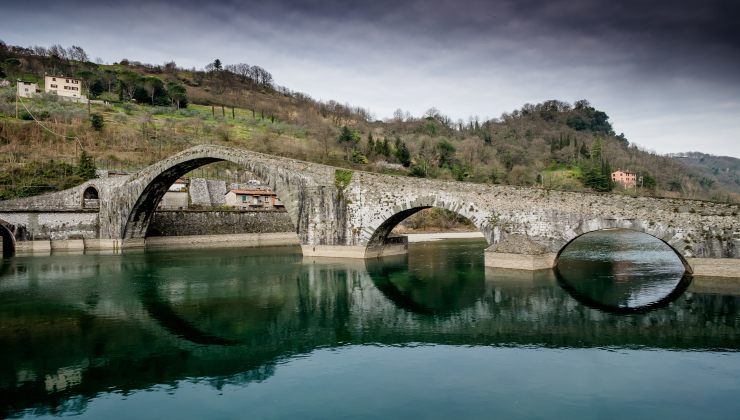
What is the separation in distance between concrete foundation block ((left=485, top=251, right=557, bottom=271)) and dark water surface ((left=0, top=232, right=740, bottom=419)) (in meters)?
0.73

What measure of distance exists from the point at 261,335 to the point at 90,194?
120 feet

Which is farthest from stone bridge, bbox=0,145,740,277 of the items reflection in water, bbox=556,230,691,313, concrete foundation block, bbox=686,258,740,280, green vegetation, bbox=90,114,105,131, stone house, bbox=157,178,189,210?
green vegetation, bbox=90,114,105,131

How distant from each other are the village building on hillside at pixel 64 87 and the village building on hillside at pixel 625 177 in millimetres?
80248

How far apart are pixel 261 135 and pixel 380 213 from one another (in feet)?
168

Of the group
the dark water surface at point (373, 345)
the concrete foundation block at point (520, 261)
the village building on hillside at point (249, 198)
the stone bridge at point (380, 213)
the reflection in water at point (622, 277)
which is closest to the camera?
the dark water surface at point (373, 345)

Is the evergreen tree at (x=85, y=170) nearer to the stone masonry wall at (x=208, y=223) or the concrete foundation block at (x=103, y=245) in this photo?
the stone masonry wall at (x=208, y=223)

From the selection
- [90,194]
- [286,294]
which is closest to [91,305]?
[286,294]

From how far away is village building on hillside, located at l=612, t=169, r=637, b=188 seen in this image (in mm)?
77400

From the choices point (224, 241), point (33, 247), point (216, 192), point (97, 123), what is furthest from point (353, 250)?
point (97, 123)

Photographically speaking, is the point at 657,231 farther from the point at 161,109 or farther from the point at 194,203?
the point at 161,109

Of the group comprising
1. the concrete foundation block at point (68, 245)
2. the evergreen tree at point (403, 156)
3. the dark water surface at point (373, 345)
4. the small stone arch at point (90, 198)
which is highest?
the evergreen tree at point (403, 156)

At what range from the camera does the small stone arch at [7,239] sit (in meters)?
36.2

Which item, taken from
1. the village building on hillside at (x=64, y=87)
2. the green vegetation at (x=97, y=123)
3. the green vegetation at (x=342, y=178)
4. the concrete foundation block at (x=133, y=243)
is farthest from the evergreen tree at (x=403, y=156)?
the village building on hillside at (x=64, y=87)

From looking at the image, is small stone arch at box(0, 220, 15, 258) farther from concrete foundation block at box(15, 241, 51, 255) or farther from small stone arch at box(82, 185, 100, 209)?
small stone arch at box(82, 185, 100, 209)
